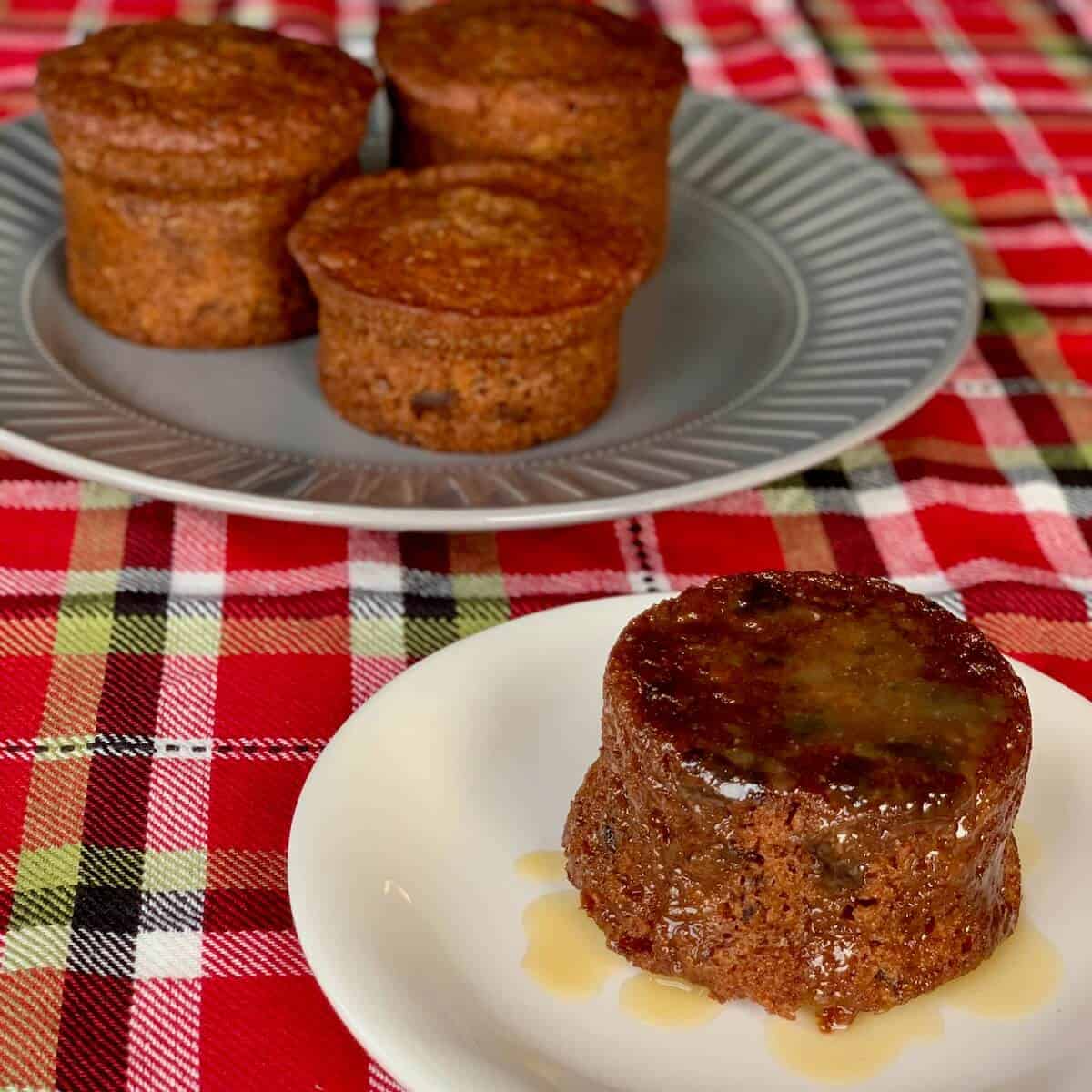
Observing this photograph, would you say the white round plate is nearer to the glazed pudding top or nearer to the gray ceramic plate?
the glazed pudding top

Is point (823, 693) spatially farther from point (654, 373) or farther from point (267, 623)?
point (654, 373)

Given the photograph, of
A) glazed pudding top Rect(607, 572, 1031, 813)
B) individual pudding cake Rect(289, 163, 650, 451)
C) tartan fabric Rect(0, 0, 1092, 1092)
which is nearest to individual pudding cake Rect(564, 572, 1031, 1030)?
glazed pudding top Rect(607, 572, 1031, 813)

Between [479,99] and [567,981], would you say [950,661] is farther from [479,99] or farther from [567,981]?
[479,99]

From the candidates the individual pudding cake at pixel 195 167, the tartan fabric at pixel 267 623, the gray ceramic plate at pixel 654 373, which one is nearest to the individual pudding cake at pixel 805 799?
the tartan fabric at pixel 267 623

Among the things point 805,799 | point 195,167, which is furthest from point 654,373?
point 805,799

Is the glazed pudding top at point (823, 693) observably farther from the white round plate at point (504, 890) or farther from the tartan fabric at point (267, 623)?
the tartan fabric at point (267, 623)

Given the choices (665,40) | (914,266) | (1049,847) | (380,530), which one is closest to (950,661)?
(1049,847)
